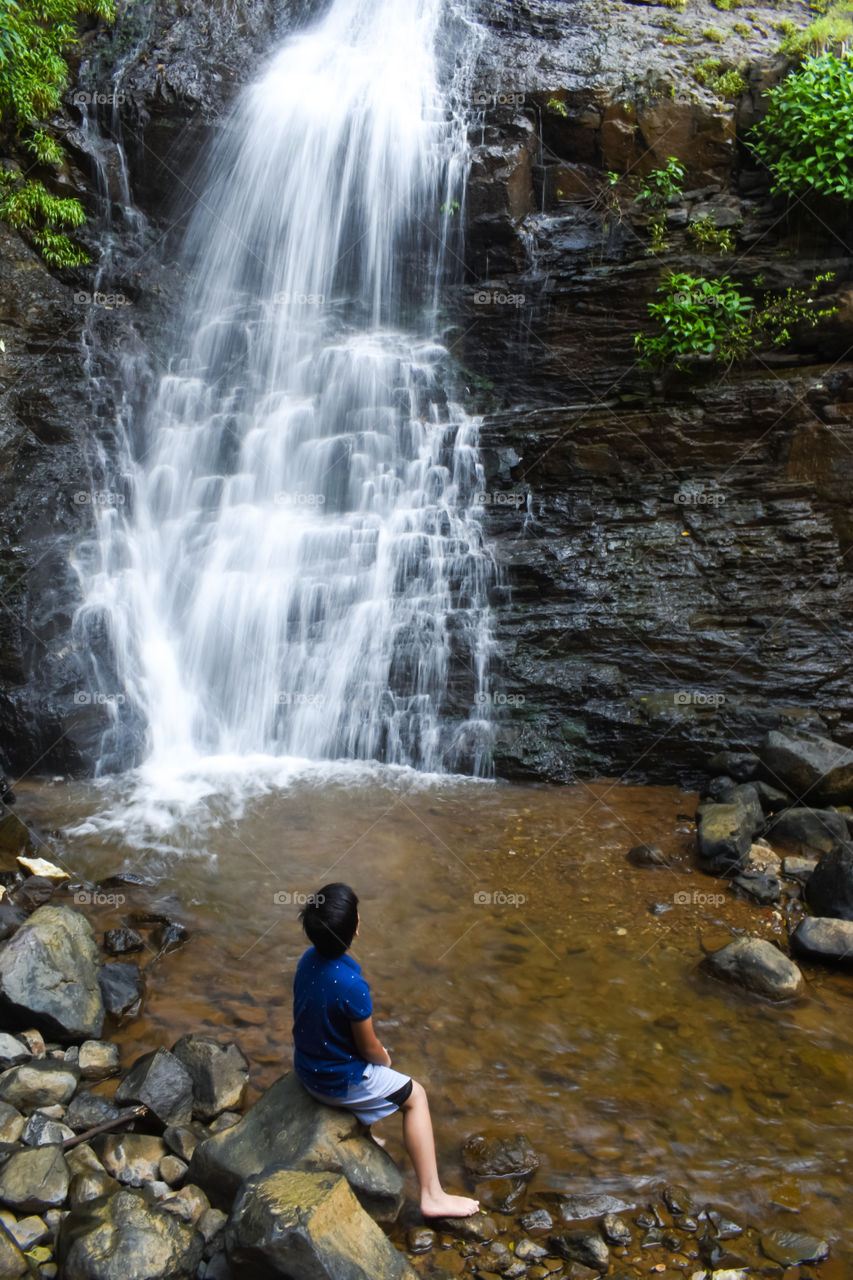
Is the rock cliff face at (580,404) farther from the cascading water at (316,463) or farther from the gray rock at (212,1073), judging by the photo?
the gray rock at (212,1073)

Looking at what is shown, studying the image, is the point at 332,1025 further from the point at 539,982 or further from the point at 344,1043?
the point at 539,982

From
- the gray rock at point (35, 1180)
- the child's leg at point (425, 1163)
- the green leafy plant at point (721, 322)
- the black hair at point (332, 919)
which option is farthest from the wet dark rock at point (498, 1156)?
the green leafy plant at point (721, 322)

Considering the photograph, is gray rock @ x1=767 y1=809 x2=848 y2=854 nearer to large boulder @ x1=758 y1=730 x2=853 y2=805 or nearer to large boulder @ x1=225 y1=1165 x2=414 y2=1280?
large boulder @ x1=758 y1=730 x2=853 y2=805

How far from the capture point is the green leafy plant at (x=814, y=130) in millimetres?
9234

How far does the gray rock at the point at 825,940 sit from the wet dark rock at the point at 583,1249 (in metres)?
2.63

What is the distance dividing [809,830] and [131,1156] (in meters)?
5.33

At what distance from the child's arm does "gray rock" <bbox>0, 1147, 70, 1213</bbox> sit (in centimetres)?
125

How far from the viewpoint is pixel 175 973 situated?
16.2 ft

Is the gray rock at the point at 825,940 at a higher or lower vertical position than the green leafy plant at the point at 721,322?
lower

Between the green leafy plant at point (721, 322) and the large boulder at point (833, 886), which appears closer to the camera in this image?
the large boulder at point (833, 886)

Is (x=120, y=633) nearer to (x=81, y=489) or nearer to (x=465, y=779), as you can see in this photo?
(x=81, y=489)

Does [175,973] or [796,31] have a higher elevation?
[796,31]

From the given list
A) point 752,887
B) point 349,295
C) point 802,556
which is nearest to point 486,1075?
point 752,887

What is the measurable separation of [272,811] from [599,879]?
283cm
